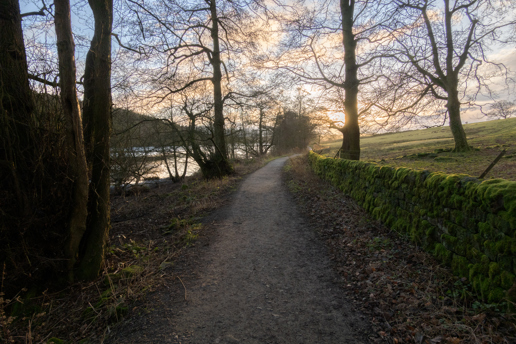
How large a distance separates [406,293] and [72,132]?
16.7 ft

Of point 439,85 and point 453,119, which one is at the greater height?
point 439,85

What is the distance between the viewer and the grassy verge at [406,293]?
256cm

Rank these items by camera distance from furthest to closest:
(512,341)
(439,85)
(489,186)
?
1. (439,85)
2. (489,186)
3. (512,341)

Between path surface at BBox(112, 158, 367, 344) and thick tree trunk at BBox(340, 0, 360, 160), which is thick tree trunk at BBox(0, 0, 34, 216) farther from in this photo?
thick tree trunk at BBox(340, 0, 360, 160)

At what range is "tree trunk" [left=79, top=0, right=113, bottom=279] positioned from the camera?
4375mm

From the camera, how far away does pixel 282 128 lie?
35781 millimetres

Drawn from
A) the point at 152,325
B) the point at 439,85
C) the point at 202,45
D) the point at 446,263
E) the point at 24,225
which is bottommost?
the point at 152,325

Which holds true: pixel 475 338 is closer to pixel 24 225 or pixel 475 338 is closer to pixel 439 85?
pixel 24 225

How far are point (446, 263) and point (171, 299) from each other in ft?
12.7

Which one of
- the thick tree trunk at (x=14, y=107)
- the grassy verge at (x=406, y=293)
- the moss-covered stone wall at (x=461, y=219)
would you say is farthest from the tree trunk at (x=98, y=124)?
the moss-covered stone wall at (x=461, y=219)

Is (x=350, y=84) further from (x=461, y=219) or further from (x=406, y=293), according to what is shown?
(x=406, y=293)

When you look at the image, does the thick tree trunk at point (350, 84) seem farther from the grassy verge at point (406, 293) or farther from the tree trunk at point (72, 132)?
the tree trunk at point (72, 132)

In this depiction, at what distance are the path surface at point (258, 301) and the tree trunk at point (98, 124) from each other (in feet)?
5.29

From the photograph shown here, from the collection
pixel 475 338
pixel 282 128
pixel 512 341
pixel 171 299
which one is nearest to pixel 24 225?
pixel 171 299
